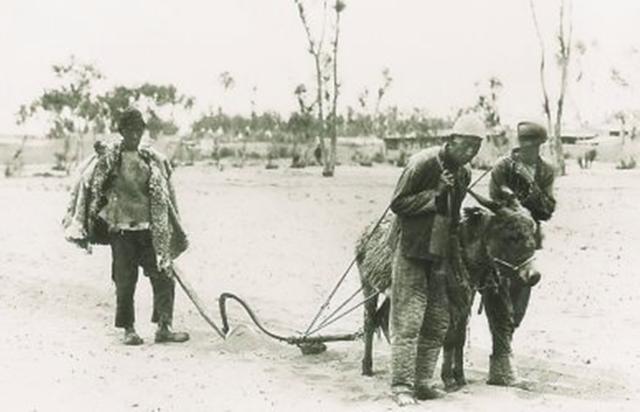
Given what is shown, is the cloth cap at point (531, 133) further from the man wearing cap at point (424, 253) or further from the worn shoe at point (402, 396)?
the worn shoe at point (402, 396)

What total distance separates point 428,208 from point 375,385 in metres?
1.56

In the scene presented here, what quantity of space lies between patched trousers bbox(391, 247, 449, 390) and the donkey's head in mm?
420

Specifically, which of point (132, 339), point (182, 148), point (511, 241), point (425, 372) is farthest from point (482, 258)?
point (182, 148)

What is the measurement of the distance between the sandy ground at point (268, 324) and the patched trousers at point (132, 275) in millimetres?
333

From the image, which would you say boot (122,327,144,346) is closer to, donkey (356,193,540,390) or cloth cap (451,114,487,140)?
donkey (356,193,540,390)

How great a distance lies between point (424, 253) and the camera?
715 cm

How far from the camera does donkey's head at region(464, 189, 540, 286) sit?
7246 mm

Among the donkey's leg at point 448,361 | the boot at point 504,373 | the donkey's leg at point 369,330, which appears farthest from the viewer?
the donkey's leg at point 369,330

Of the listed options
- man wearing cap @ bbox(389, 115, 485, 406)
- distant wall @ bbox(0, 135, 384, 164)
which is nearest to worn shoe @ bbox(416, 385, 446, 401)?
man wearing cap @ bbox(389, 115, 485, 406)

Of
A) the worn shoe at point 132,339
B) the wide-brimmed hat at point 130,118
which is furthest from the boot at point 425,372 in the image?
the wide-brimmed hat at point 130,118

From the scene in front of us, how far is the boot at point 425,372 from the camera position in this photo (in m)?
7.25

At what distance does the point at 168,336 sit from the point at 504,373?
10.5 feet

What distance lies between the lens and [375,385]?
7.80 meters

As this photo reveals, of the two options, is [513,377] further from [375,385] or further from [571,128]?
[571,128]
